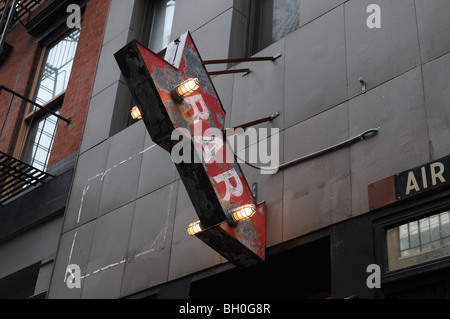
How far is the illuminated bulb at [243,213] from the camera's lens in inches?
275

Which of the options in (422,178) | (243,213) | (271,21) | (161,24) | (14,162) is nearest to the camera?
(422,178)

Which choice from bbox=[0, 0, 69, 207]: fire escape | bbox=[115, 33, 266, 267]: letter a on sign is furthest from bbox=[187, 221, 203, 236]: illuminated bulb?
bbox=[0, 0, 69, 207]: fire escape

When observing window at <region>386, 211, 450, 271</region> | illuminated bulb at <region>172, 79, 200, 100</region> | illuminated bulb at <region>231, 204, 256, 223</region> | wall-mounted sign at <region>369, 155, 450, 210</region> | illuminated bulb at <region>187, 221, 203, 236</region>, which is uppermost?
illuminated bulb at <region>172, 79, 200, 100</region>

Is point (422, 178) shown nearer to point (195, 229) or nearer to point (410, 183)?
point (410, 183)

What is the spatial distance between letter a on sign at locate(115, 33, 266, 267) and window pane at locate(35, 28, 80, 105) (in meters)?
7.66

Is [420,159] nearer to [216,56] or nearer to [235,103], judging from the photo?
[235,103]

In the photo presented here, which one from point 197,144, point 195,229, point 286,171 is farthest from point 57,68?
point 195,229

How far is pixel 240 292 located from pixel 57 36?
9.49m

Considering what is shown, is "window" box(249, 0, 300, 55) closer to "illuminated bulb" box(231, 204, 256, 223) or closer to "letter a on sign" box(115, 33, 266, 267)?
"letter a on sign" box(115, 33, 266, 267)

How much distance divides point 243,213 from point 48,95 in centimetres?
902

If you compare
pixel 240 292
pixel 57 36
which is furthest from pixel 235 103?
pixel 57 36

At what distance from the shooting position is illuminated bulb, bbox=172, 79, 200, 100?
23.1ft

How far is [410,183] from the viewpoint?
6625mm

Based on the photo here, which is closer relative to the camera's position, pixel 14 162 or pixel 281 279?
pixel 281 279
